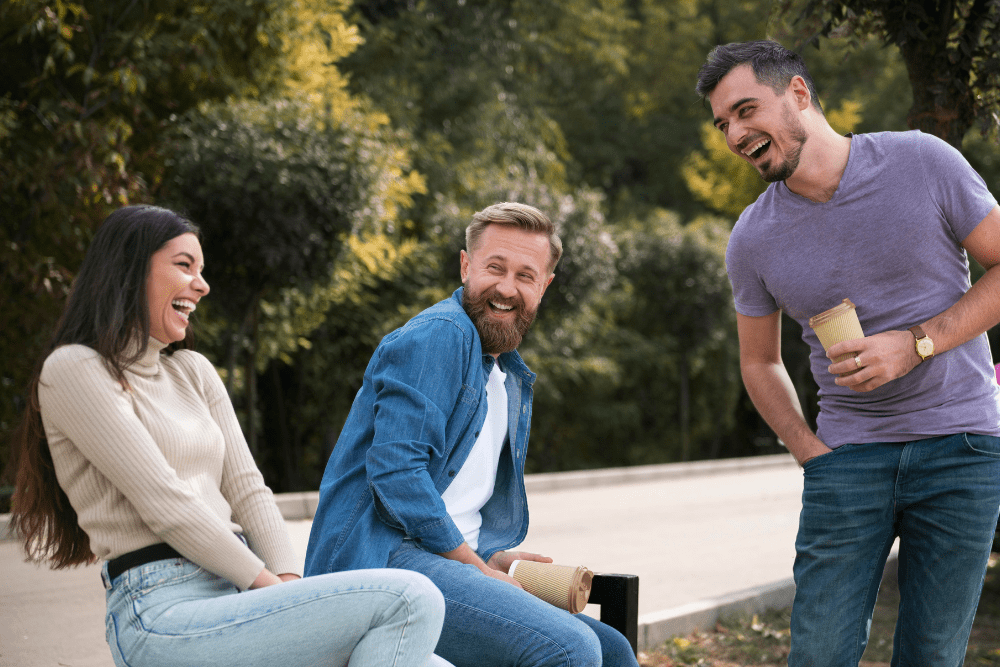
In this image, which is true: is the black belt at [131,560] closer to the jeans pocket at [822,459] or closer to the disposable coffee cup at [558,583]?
the disposable coffee cup at [558,583]

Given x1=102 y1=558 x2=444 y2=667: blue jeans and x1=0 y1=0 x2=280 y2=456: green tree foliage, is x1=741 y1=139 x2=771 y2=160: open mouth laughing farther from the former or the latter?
x1=0 y1=0 x2=280 y2=456: green tree foliage

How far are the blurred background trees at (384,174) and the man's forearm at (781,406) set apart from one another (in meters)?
2.05

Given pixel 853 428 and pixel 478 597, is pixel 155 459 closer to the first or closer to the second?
pixel 478 597

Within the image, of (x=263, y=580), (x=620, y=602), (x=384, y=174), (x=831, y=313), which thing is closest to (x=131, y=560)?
(x=263, y=580)

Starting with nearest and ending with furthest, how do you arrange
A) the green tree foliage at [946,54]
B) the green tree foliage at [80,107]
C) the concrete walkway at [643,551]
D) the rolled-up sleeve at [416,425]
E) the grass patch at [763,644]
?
the rolled-up sleeve at [416,425] → the green tree foliage at [946,54] → the grass patch at [763,644] → the concrete walkway at [643,551] → the green tree foliage at [80,107]

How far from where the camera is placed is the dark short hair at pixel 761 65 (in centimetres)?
255

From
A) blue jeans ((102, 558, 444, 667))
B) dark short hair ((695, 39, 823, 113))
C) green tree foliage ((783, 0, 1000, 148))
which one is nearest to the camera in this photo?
blue jeans ((102, 558, 444, 667))

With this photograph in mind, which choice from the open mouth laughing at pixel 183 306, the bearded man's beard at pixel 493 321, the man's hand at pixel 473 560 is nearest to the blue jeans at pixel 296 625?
the man's hand at pixel 473 560

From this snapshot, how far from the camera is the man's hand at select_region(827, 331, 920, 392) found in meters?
2.34

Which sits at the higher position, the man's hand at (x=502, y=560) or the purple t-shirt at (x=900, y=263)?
the purple t-shirt at (x=900, y=263)

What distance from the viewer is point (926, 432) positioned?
2461 millimetres

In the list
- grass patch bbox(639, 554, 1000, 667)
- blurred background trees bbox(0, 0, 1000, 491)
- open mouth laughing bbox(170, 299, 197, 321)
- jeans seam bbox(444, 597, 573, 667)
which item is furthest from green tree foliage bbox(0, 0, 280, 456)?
jeans seam bbox(444, 597, 573, 667)

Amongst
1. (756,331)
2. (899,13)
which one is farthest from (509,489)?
(899,13)

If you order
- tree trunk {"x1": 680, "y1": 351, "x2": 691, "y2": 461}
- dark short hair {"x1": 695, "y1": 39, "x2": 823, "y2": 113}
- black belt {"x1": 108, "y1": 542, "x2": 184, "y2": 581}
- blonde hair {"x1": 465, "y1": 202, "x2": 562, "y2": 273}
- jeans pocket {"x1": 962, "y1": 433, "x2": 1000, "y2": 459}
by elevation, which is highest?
dark short hair {"x1": 695, "y1": 39, "x2": 823, "y2": 113}
